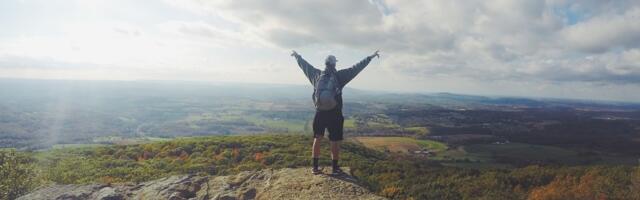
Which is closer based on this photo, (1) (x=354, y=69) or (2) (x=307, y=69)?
(1) (x=354, y=69)

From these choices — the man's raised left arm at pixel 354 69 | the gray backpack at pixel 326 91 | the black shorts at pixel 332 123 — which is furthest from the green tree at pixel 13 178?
the man's raised left arm at pixel 354 69

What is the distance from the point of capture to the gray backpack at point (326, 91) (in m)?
9.49

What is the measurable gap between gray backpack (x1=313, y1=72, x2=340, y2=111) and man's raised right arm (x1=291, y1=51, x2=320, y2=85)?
526mm

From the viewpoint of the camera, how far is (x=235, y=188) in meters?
10.6

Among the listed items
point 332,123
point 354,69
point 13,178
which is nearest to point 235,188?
point 332,123

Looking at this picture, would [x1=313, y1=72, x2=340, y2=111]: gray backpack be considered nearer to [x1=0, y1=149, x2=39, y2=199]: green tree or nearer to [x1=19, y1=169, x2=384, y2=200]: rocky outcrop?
[x1=19, y1=169, x2=384, y2=200]: rocky outcrop

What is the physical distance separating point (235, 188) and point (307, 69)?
371cm

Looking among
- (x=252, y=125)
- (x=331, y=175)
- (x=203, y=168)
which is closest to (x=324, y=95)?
(x=331, y=175)

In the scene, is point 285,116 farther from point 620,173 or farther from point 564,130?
point 620,173

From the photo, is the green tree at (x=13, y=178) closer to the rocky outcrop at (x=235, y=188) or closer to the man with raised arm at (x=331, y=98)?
the rocky outcrop at (x=235, y=188)

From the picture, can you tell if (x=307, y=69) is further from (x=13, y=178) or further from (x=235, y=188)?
(x=13, y=178)

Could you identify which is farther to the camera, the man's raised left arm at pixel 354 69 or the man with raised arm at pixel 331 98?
the man's raised left arm at pixel 354 69

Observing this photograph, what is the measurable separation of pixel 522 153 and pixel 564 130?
5731cm

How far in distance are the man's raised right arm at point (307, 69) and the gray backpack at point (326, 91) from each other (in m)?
0.53
